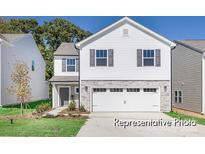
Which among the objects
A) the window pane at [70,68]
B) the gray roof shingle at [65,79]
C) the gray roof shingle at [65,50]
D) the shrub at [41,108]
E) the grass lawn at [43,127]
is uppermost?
the gray roof shingle at [65,50]

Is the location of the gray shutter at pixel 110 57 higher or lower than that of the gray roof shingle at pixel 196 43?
lower

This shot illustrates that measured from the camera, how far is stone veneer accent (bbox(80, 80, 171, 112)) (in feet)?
71.7

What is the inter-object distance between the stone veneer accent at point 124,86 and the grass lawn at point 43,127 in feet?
15.4

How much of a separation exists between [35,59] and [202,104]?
42.8 ft

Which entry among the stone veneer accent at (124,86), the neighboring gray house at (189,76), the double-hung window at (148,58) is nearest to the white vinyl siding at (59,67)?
the stone veneer accent at (124,86)

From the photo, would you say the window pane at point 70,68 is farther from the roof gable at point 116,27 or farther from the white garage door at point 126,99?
the white garage door at point 126,99

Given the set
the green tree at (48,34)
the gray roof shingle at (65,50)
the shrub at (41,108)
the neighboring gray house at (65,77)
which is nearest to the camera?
the shrub at (41,108)

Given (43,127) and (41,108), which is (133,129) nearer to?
(43,127)

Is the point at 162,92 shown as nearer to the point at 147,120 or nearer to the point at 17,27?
the point at 147,120

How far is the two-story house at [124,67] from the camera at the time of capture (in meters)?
21.9

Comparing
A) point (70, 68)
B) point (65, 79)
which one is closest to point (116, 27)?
point (70, 68)

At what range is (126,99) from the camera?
71.3ft
